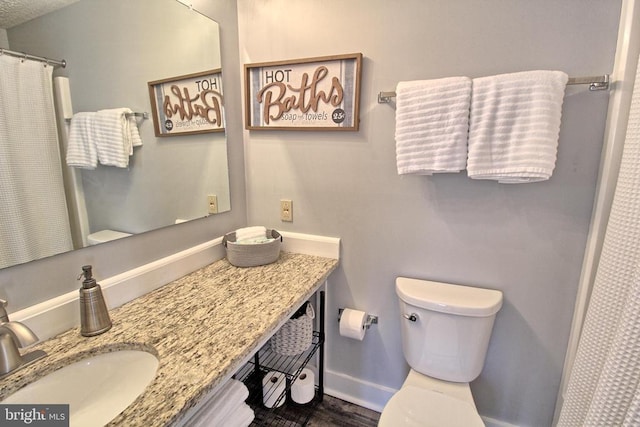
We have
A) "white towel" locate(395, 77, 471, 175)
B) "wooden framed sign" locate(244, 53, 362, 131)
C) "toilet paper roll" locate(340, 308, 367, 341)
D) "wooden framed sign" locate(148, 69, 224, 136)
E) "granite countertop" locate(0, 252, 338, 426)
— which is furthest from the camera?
"toilet paper roll" locate(340, 308, 367, 341)

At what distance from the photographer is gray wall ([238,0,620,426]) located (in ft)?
3.68

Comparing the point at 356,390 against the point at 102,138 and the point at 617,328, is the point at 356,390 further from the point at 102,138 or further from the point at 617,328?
the point at 102,138

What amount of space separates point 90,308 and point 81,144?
52 cm

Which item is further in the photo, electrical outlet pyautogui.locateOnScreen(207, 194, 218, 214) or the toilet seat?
electrical outlet pyautogui.locateOnScreen(207, 194, 218, 214)

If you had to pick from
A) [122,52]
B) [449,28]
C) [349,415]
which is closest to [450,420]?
[349,415]

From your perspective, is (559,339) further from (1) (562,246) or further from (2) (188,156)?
(2) (188,156)

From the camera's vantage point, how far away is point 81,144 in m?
0.96

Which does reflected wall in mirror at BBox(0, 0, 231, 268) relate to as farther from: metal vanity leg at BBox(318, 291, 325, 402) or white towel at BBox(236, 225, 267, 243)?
metal vanity leg at BBox(318, 291, 325, 402)

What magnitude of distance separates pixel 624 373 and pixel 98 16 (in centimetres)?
189

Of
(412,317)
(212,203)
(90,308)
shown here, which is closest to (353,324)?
(412,317)

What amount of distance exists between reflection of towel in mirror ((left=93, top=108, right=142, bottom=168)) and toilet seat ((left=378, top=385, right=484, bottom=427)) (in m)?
1.35

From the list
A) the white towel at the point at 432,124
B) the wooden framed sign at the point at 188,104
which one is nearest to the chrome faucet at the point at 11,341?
the wooden framed sign at the point at 188,104

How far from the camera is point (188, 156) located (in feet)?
4.53

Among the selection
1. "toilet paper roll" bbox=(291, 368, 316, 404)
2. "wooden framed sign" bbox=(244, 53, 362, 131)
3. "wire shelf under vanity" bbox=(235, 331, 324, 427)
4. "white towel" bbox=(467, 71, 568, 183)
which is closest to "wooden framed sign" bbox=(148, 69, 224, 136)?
"wooden framed sign" bbox=(244, 53, 362, 131)
